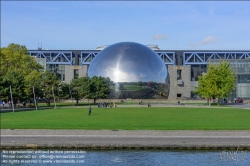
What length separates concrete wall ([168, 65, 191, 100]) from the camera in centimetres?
12838

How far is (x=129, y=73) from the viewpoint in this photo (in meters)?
106

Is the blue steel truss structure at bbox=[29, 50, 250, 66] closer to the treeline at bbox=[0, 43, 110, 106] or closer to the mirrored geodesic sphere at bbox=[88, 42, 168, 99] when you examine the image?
the mirrored geodesic sphere at bbox=[88, 42, 168, 99]

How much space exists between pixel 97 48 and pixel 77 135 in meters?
120

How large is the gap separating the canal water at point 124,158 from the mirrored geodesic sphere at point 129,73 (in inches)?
3360

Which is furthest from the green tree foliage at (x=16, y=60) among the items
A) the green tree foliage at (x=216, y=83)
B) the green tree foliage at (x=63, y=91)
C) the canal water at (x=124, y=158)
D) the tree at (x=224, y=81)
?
the canal water at (x=124, y=158)

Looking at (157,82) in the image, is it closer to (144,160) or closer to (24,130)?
(24,130)

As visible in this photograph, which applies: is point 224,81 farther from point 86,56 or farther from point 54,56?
point 54,56

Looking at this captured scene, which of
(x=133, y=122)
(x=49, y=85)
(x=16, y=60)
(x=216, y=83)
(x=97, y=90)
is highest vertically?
(x=16, y=60)

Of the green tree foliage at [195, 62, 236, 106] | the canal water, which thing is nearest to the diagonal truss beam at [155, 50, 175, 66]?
the green tree foliage at [195, 62, 236, 106]

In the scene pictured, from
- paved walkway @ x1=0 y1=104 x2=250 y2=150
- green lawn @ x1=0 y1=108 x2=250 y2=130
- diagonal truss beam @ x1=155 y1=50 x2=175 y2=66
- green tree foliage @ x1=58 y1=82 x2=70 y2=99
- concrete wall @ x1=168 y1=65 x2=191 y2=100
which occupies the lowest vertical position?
paved walkway @ x1=0 y1=104 x2=250 y2=150

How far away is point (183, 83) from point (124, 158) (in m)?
111

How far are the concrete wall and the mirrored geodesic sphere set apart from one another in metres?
20.4

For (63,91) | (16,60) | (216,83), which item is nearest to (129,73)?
(63,91)

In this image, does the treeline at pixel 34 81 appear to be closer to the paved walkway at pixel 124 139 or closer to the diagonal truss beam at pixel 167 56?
the paved walkway at pixel 124 139
